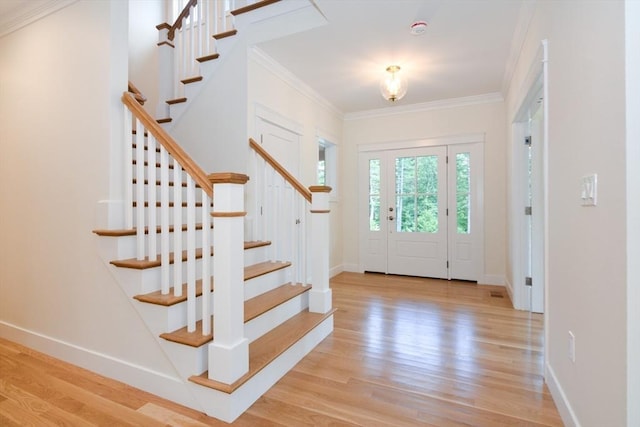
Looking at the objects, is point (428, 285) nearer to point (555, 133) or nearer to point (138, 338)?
point (555, 133)

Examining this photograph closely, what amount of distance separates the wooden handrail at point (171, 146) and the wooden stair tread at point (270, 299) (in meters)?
0.84

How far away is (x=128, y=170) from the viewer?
6.64ft

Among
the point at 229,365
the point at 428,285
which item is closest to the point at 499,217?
the point at 428,285

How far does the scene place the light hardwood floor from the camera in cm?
161

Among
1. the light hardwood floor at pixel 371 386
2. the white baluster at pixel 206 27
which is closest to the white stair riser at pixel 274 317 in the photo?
the light hardwood floor at pixel 371 386

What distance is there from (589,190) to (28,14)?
376cm

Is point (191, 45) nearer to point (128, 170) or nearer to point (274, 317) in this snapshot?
point (128, 170)

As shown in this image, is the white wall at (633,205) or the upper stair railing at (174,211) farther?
the upper stair railing at (174,211)

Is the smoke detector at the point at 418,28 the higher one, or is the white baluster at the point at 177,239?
the smoke detector at the point at 418,28

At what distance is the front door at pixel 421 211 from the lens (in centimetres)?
443

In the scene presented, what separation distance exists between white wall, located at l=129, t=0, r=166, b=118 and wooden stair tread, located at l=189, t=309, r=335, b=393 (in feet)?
10.0

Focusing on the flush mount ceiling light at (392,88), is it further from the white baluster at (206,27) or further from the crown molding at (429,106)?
the white baluster at (206,27)

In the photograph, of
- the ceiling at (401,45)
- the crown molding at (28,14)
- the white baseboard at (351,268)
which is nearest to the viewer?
the crown molding at (28,14)

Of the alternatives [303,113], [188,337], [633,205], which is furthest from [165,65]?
[633,205]
